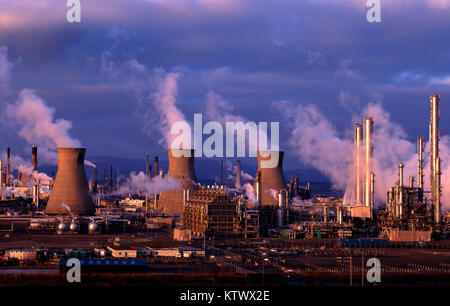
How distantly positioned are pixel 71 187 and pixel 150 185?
25308 millimetres

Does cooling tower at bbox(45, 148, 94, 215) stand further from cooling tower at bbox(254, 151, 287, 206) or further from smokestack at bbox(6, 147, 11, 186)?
smokestack at bbox(6, 147, 11, 186)

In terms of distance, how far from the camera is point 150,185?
114 meters

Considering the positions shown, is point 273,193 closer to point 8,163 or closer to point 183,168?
point 183,168

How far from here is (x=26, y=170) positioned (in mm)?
134625

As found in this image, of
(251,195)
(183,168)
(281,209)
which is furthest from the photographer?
(251,195)

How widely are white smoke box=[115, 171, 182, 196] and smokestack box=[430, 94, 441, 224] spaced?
28396 mm

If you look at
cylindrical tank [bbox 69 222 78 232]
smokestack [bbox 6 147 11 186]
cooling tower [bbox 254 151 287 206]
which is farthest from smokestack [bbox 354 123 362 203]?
smokestack [bbox 6 147 11 186]

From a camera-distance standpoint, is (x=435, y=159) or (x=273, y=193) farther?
(x=273, y=193)

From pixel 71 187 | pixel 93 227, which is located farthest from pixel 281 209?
pixel 71 187

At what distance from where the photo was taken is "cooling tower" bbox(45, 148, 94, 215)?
88.2 meters

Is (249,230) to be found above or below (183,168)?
below
